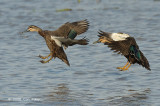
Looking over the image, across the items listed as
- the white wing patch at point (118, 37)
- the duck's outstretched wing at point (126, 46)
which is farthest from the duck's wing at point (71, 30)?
the duck's outstretched wing at point (126, 46)

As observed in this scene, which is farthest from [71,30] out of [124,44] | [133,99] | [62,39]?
[133,99]

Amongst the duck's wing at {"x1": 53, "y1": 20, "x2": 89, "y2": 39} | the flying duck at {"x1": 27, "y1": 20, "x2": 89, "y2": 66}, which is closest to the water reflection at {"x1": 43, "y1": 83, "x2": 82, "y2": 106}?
the flying duck at {"x1": 27, "y1": 20, "x2": 89, "y2": 66}

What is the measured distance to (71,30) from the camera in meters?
10.8

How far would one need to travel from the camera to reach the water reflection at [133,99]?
26.3 feet

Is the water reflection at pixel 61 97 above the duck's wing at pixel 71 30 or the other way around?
the other way around

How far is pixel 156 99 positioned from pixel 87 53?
183 inches

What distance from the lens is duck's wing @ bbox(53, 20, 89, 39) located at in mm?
10481

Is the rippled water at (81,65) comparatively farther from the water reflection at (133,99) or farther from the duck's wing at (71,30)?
the duck's wing at (71,30)

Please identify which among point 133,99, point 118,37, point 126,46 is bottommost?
point 133,99

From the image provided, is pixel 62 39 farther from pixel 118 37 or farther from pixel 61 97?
pixel 61 97

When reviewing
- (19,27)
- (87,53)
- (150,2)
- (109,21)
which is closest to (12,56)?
(87,53)

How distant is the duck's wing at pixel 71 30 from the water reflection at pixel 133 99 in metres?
2.47

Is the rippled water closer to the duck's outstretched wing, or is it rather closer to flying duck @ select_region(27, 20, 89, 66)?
flying duck @ select_region(27, 20, 89, 66)

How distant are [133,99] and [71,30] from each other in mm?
3093
